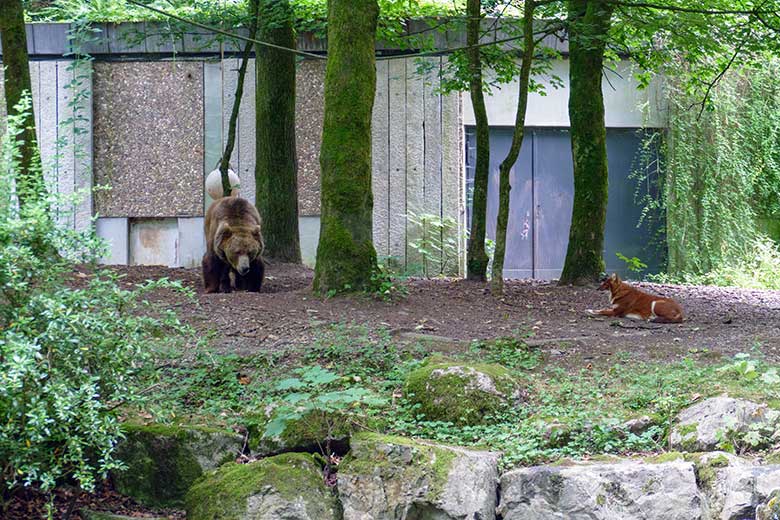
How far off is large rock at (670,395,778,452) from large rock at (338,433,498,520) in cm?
106

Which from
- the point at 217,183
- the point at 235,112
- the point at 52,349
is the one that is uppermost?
the point at 235,112

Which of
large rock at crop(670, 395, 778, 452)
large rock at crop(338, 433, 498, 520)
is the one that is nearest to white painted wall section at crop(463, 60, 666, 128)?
large rock at crop(670, 395, 778, 452)

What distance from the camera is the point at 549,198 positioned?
15125 mm

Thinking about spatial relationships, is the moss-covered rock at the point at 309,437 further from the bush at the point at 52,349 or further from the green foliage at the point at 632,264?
the green foliage at the point at 632,264

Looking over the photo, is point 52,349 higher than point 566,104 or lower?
lower

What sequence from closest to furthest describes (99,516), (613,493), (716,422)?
(613,493) → (99,516) → (716,422)

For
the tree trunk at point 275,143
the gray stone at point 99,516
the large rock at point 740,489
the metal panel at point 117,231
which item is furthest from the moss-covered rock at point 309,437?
the metal panel at point 117,231

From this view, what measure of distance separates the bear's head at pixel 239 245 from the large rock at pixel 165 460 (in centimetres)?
467

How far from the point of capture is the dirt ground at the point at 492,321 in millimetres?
7180

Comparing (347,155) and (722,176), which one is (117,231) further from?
(722,176)

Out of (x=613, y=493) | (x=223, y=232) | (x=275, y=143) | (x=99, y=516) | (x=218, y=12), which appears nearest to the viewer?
(x=613, y=493)

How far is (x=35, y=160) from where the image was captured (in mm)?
4910

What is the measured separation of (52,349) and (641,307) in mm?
5743

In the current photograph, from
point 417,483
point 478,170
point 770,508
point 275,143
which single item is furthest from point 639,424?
point 275,143
